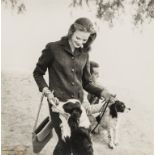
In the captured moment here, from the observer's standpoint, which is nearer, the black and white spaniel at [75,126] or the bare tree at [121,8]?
the black and white spaniel at [75,126]

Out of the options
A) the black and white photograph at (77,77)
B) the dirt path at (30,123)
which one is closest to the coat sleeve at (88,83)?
the black and white photograph at (77,77)

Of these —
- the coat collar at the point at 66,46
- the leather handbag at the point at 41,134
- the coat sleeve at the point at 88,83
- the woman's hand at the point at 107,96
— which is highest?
the coat collar at the point at 66,46

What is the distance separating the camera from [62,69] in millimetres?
2990

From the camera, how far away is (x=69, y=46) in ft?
9.83

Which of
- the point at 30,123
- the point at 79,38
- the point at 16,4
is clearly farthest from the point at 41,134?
the point at 16,4

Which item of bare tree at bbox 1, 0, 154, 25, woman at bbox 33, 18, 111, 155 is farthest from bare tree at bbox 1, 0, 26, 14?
woman at bbox 33, 18, 111, 155

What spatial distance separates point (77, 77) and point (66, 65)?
2.4 inches

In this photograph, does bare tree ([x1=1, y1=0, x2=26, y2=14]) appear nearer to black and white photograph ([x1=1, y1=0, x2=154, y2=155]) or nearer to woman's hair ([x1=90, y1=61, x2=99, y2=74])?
black and white photograph ([x1=1, y1=0, x2=154, y2=155])

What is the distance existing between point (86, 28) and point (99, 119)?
342mm

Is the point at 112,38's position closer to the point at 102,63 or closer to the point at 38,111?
the point at 102,63

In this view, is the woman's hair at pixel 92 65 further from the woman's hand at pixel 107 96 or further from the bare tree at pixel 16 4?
the bare tree at pixel 16 4

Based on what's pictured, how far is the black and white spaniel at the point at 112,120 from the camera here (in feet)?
9.87

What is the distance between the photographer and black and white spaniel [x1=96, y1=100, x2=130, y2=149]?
9.87 ft

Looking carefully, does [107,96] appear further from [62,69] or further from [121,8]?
[121,8]
